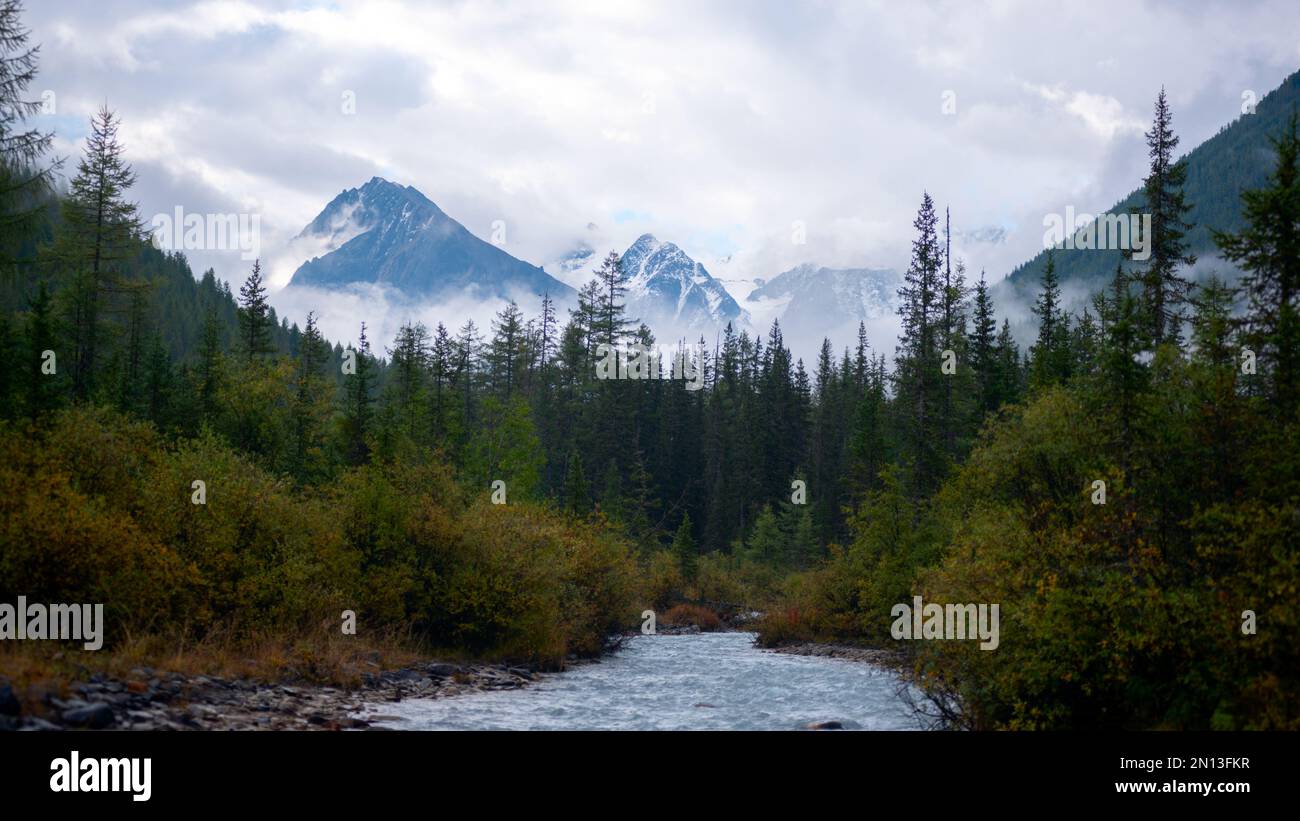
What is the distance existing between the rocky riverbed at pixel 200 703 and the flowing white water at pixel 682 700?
3.07 feet

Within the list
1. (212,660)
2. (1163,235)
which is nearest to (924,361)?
(1163,235)

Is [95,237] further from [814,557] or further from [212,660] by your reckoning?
[814,557]

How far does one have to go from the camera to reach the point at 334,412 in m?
60.7

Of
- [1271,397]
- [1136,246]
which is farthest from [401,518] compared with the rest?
[1136,246]

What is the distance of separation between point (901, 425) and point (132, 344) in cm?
4982

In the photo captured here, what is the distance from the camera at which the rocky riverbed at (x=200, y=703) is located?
1323 centimetres

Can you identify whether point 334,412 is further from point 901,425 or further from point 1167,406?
point 1167,406

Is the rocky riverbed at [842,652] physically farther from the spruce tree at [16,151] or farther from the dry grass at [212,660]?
the spruce tree at [16,151]

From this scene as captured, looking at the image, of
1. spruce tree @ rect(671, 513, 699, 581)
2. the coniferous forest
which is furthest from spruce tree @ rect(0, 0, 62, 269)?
spruce tree @ rect(671, 513, 699, 581)

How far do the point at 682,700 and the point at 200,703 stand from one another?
505 inches

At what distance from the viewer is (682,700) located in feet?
83.4

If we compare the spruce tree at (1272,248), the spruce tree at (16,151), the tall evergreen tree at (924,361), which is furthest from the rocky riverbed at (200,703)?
the tall evergreen tree at (924,361)

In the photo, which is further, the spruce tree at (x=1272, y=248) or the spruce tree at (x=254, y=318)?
the spruce tree at (x=254, y=318)

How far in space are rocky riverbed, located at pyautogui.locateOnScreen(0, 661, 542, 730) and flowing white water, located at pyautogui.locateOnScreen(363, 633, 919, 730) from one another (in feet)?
3.07
